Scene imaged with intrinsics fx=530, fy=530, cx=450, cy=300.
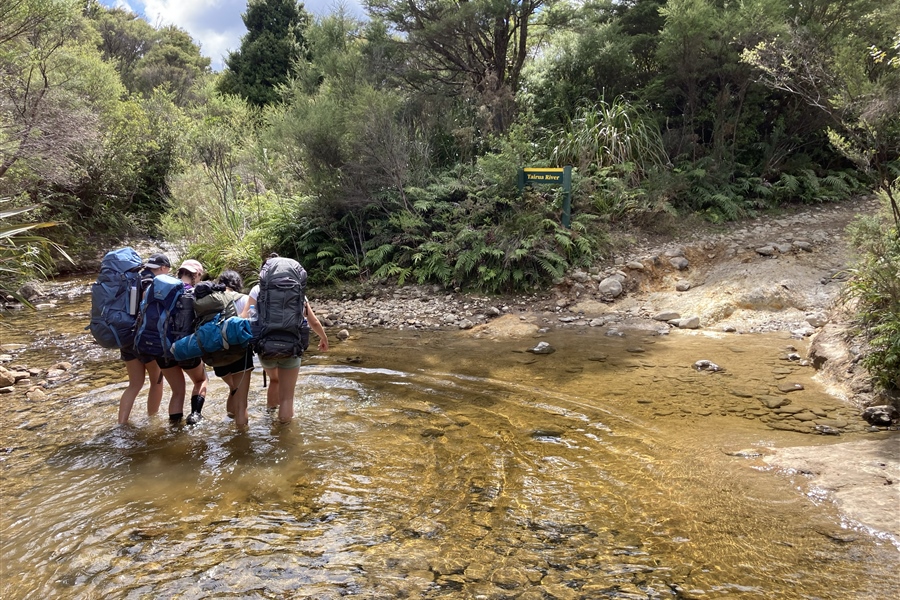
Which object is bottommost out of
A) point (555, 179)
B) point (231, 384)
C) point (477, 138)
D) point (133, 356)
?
point (231, 384)

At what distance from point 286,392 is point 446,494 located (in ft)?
6.61

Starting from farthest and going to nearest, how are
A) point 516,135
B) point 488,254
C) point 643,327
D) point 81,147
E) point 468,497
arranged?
1. point 81,147
2. point 516,135
3. point 488,254
4. point 643,327
5. point 468,497

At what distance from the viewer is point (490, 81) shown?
12711 mm

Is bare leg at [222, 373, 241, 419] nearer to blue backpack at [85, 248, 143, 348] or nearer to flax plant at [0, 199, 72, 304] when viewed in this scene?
blue backpack at [85, 248, 143, 348]

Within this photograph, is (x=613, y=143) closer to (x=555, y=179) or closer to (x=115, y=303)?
(x=555, y=179)

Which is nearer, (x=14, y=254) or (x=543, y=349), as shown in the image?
(x=543, y=349)

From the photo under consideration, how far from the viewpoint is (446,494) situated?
384cm

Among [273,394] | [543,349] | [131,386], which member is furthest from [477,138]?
[131,386]

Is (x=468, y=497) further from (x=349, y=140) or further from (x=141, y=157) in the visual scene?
(x=141, y=157)

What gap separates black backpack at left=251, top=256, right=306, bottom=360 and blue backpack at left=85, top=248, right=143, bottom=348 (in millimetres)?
1193

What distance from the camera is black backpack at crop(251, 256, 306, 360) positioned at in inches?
179

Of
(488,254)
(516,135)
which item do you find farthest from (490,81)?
(488,254)

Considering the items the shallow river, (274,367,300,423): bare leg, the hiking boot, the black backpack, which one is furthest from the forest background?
the black backpack

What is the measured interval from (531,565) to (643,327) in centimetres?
579
